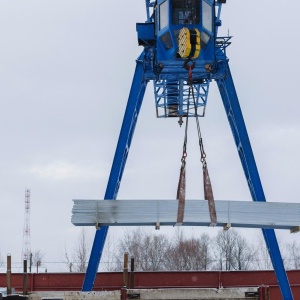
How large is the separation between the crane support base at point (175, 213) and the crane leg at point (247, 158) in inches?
167

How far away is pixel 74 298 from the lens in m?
9.13

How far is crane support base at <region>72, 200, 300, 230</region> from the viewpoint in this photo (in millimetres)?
13078

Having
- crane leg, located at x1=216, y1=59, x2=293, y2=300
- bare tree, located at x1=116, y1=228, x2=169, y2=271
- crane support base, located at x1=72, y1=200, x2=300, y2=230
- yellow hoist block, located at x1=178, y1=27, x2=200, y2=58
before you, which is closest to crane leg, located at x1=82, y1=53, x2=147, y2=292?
crane leg, located at x1=216, y1=59, x2=293, y2=300

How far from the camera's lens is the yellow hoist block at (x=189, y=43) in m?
15.1

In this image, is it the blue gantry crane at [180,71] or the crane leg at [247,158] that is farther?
the crane leg at [247,158]

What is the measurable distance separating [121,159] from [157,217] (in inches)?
205

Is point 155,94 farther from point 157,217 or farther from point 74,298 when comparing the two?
point 74,298

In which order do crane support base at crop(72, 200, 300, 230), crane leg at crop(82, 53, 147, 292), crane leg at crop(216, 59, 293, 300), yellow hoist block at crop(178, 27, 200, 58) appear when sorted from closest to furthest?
crane support base at crop(72, 200, 300, 230)
yellow hoist block at crop(178, 27, 200, 58)
crane leg at crop(216, 59, 293, 300)
crane leg at crop(82, 53, 147, 292)

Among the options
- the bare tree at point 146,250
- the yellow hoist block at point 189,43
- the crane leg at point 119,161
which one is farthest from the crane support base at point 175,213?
the bare tree at point 146,250

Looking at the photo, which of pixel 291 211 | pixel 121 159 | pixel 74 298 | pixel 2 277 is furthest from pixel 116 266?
pixel 74 298

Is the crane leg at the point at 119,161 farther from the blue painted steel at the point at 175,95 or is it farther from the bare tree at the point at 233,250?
the bare tree at the point at 233,250

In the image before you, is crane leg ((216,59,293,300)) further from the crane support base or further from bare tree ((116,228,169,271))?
bare tree ((116,228,169,271))

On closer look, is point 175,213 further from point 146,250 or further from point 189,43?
point 146,250

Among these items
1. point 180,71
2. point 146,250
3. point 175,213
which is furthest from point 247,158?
point 146,250
